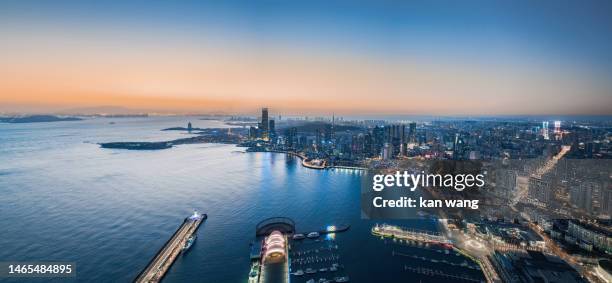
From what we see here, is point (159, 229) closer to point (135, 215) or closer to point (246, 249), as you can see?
point (135, 215)

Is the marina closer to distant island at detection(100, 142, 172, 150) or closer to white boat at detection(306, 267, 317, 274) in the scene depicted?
white boat at detection(306, 267, 317, 274)

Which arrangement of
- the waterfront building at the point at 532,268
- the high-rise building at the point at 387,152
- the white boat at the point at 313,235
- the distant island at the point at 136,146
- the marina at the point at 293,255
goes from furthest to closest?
the distant island at the point at 136,146
the high-rise building at the point at 387,152
the white boat at the point at 313,235
the marina at the point at 293,255
the waterfront building at the point at 532,268

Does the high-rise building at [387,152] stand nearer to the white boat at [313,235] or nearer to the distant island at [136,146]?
the white boat at [313,235]

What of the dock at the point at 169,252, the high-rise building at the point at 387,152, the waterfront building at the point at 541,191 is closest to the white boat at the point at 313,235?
the dock at the point at 169,252

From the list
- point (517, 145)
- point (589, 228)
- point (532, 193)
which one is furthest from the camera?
point (517, 145)

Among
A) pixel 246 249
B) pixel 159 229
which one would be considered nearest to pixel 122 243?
pixel 159 229

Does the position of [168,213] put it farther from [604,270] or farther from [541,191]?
[541,191]

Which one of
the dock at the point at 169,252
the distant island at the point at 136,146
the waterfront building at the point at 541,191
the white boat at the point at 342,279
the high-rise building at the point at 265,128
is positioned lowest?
the white boat at the point at 342,279
